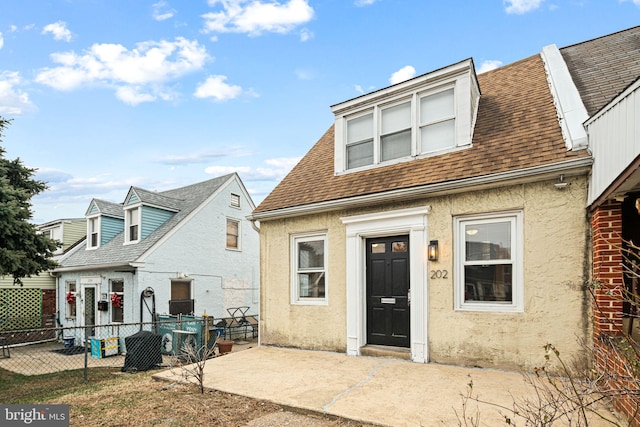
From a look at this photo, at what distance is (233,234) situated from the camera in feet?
57.0

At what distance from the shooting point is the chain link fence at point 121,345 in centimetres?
928

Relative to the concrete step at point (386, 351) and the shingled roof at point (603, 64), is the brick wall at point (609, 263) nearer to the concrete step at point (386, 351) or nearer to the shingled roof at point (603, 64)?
the shingled roof at point (603, 64)

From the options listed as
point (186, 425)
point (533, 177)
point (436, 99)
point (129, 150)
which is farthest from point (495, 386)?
point (129, 150)

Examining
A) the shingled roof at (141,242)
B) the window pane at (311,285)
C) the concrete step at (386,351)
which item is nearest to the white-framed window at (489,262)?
the concrete step at (386,351)

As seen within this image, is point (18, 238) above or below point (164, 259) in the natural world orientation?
above

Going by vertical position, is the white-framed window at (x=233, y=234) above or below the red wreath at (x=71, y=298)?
above

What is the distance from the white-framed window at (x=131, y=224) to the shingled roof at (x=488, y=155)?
28.8 feet

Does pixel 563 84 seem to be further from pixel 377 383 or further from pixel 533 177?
pixel 377 383

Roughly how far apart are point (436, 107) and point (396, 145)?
1134 millimetres

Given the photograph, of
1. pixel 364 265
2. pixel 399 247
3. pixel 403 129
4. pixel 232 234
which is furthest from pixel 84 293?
pixel 403 129

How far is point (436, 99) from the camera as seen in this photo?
308 inches

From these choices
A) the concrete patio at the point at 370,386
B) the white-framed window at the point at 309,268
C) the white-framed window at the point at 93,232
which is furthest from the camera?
the white-framed window at the point at 93,232

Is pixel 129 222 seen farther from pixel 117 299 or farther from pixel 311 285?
pixel 311 285

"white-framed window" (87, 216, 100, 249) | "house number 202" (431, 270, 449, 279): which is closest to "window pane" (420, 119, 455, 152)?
"house number 202" (431, 270, 449, 279)
